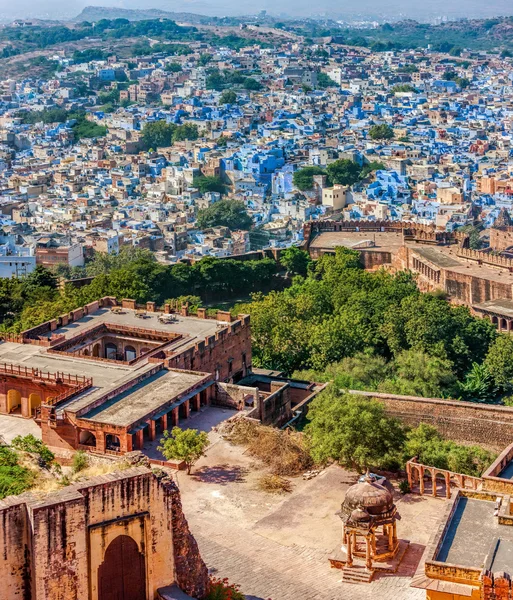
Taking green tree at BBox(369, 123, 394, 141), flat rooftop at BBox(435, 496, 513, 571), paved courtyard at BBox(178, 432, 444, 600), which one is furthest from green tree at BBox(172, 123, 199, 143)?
flat rooftop at BBox(435, 496, 513, 571)

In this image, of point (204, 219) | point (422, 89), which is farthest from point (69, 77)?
point (204, 219)

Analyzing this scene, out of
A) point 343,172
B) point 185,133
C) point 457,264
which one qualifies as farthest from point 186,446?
point 185,133

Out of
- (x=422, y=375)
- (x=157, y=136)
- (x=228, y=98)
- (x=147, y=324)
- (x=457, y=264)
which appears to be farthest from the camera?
(x=228, y=98)

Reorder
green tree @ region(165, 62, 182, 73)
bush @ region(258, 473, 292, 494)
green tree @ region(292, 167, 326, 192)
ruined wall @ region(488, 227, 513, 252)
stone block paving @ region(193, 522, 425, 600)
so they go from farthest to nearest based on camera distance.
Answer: green tree @ region(165, 62, 182, 73) → green tree @ region(292, 167, 326, 192) → ruined wall @ region(488, 227, 513, 252) → bush @ region(258, 473, 292, 494) → stone block paving @ region(193, 522, 425, 600)

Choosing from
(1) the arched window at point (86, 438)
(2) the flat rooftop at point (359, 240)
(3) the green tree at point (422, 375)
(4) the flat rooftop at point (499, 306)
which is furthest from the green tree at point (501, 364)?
(2) the flat rooftop at point (359, 240)

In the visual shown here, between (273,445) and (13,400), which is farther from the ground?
(273,445)

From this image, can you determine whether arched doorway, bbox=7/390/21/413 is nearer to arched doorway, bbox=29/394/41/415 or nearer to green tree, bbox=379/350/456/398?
arched doorway, bbox=29/394/41/415

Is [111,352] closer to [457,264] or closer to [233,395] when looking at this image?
[233,395]

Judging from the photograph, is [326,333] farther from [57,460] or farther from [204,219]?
[204,219]
